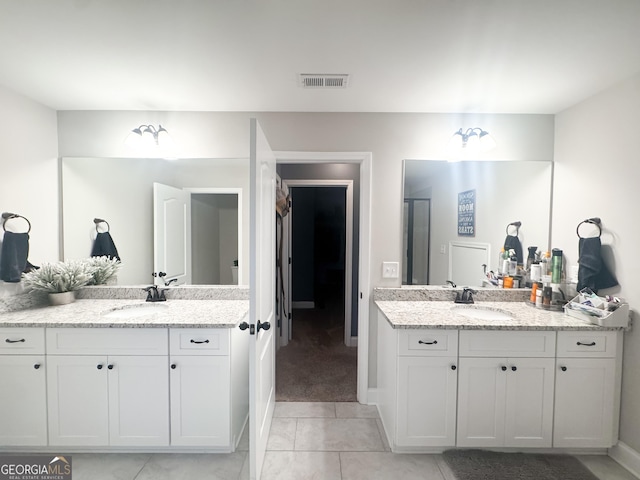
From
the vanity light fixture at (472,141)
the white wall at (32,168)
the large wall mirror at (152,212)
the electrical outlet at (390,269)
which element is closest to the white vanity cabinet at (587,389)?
the electrical outlet at (390,269)

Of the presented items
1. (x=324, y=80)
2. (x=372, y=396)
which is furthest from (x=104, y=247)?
(x=372, y=396)

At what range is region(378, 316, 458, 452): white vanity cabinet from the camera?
70.5 inches

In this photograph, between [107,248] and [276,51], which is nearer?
[276,51]

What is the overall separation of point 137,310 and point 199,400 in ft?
2.85

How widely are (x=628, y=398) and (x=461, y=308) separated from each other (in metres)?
1.01

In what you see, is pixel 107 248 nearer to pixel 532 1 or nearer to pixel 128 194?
pixel 128 194

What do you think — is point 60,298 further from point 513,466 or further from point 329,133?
point 513,466

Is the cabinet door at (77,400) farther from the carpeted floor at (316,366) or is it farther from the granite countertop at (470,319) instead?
the granite countertop at (470,319)

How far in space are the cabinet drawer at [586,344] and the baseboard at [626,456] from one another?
0.56 meters

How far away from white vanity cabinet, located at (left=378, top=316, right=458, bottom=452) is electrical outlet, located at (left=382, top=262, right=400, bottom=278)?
24.2 inches

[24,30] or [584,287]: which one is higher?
[24,30]

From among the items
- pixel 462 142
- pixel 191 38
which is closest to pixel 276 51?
pixel 191 38

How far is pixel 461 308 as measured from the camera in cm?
225

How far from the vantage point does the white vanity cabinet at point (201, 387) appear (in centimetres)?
177
